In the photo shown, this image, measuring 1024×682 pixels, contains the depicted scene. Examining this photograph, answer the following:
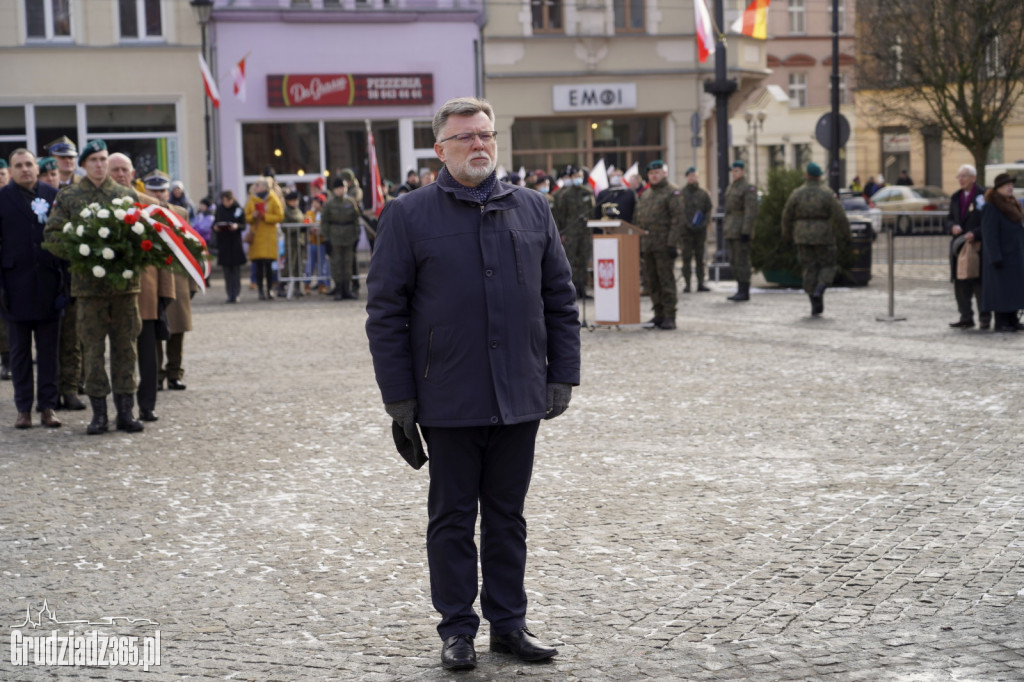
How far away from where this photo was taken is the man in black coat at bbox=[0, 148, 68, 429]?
1118cm

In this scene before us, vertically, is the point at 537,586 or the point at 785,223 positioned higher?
the point at 785,223

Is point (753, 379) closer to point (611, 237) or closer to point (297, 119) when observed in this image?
point (611, 237)

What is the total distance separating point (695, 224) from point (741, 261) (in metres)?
1.96

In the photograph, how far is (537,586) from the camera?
623cm

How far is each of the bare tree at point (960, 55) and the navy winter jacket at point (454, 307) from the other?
30021 millimetres

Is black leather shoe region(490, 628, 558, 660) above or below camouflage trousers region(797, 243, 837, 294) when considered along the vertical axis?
below

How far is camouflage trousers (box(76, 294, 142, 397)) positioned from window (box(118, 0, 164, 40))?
1022 inches

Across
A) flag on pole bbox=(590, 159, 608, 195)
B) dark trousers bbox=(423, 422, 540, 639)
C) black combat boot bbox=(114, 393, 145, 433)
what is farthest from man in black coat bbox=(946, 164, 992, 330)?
dark trousers bbox=(423, 422, 540, 639)

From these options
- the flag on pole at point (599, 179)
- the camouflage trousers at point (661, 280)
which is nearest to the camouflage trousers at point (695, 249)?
the flag on pole at point (599, 179)

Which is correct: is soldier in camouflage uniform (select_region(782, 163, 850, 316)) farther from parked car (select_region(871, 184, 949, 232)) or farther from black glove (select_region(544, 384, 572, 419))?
parked car (select_region(871, 184, 949, 232))

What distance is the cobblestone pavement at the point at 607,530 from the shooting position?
5367 millimetres

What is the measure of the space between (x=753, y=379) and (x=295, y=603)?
738cm

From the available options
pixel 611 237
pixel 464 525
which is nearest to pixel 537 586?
pixel 464 525

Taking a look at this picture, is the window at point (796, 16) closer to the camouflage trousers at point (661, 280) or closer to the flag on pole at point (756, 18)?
the flag on pole at point (756, 18)
